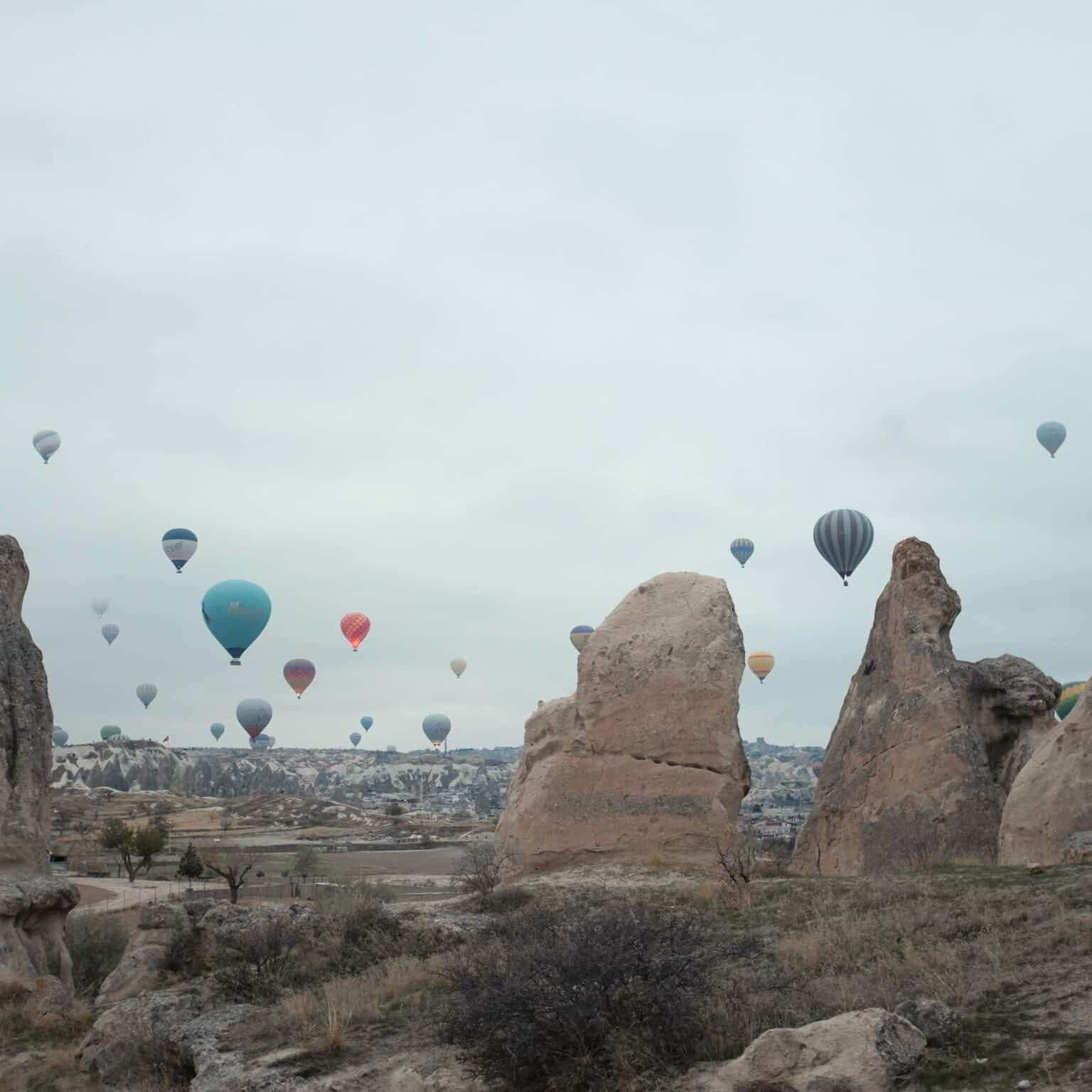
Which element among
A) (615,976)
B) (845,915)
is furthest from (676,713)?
(615,976)

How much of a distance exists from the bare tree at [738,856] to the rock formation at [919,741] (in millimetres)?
1394

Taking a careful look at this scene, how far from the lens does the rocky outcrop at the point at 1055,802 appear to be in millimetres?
14055

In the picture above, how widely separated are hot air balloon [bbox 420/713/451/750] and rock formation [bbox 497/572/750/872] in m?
116

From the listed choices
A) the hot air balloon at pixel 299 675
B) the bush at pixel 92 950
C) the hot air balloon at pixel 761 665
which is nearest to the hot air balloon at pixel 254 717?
the hot air balloon at pixel 299 675

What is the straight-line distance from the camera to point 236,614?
180 ft

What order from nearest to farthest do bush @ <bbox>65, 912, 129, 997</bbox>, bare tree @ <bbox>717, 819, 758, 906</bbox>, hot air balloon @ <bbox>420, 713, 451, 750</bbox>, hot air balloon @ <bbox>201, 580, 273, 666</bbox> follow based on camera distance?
1. bare tree @ <bbox>717, 819, 758, 906</bbox>
2. bush @ <bbox>65, 912, 129, 997</bbox>
3. hot air balloon @ <bbox>201, 580, 273, 666</bbox>
4. hot air balloon @ <bbox>420, 713, 451, 750</bbox>

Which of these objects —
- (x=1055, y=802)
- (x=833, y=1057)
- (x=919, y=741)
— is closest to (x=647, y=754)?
(x=919, y=741)

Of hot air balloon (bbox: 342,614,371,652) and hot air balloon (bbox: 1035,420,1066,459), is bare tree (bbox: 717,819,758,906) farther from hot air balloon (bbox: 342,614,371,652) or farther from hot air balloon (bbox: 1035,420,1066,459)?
hot air balloon (bbox: 342,614,371,652)

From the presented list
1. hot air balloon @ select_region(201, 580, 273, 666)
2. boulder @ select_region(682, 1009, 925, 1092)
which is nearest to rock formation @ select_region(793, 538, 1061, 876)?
boulder @ select_region(682, 1009, 925, 1092)

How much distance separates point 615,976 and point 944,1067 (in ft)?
7.23

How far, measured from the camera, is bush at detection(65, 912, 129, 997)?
17.4 metres

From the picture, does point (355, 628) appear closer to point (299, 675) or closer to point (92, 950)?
point (299, 675)

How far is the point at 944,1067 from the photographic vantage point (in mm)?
6277

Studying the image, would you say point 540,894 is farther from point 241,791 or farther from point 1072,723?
A: point 241,791
